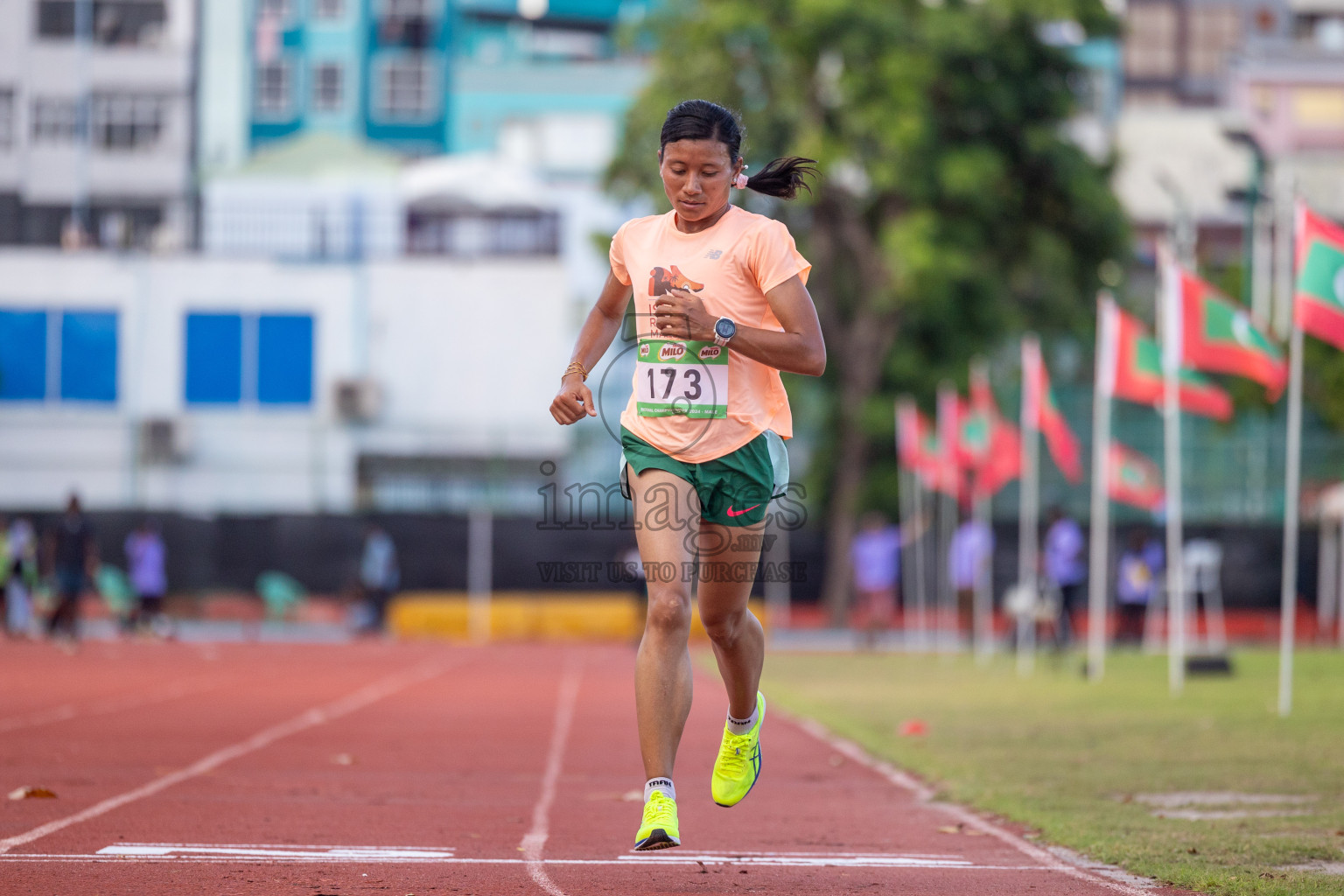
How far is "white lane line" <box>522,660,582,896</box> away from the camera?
6.07 m

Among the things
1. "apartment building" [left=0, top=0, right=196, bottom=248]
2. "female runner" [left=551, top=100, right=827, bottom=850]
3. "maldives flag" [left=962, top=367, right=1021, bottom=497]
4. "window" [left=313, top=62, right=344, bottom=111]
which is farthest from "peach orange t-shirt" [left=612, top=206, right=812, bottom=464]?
"window" [left=313, top=62, right=344, bottom=111]

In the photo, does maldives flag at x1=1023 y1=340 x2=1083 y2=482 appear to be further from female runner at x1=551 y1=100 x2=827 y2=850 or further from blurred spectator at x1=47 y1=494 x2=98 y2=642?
female runner at x1=551 y1=100 x2=827 y2=850

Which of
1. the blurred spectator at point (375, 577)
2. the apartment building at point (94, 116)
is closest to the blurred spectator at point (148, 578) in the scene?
the blurred spectator at point (375, 577)

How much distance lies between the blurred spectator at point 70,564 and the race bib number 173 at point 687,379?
69.9 feet

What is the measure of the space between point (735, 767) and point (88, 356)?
3742 centimetres

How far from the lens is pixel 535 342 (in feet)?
142

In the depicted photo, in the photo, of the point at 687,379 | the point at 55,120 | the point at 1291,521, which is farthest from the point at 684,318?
the point at 55,120

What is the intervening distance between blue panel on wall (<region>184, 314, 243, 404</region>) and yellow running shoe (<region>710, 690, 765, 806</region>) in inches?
1443

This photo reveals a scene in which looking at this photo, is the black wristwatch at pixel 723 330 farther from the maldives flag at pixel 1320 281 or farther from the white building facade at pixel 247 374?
the white building facade at pixel 247 374

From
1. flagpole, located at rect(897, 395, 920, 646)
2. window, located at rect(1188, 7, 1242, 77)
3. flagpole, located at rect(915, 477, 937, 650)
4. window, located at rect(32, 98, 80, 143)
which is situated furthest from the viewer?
window, located at rect(1188, 7, 1242, 77)

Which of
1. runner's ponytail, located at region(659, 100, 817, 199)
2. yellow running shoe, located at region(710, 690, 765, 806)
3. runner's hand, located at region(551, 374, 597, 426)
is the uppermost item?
runner's ponytail, located at region(659, 100, 817, 199)

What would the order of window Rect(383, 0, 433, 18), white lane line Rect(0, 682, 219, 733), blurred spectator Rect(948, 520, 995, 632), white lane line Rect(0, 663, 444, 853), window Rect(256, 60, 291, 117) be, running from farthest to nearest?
window Rect(383, 0, 433, 18) → window Rect(256, 60, 291, 117) → blurred spectator Rect(948, 520, 995, 632) → white lane line Rect(0, 682, 219, 733) → white lane line Rect(0, 663, 444, 853)

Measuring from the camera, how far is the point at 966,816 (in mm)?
8172

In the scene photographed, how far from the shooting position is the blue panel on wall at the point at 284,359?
42062mm
